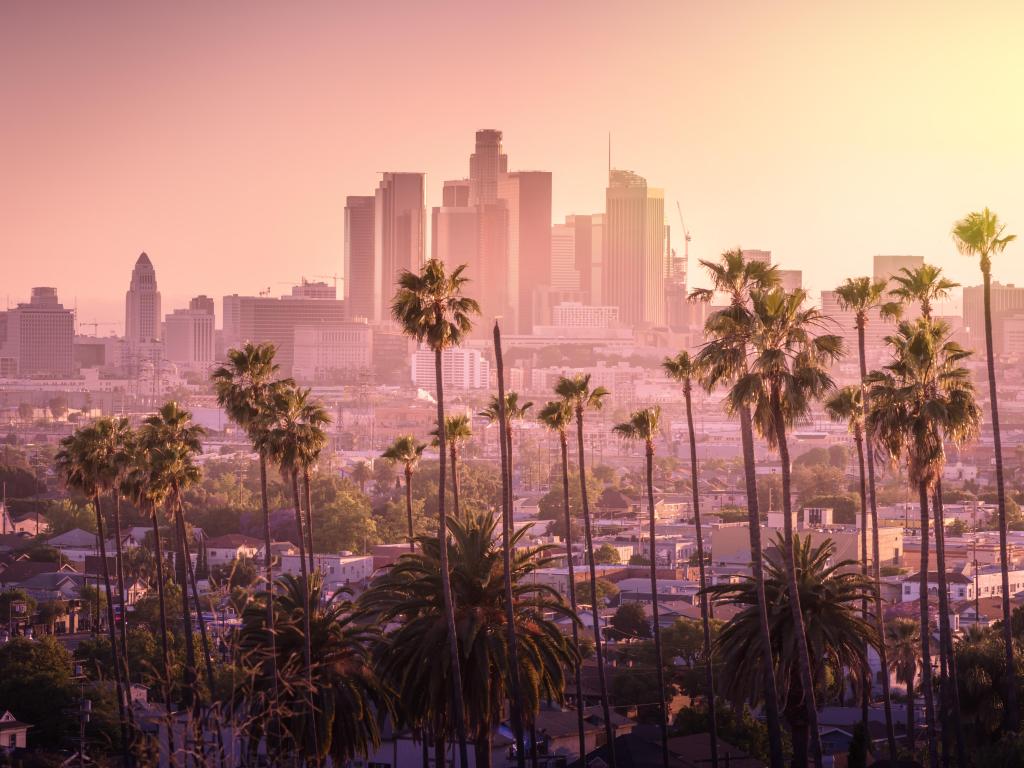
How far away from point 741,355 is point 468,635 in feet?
24.5

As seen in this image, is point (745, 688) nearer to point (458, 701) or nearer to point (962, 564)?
point (458, 701)

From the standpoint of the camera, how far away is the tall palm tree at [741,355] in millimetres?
30328

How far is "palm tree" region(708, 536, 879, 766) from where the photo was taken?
3106 centimetres

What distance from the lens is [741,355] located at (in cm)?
3075

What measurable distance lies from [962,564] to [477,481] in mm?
66258

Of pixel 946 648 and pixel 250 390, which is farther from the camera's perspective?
pixel 250 390

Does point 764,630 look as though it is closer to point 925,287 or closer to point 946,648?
point 946,648

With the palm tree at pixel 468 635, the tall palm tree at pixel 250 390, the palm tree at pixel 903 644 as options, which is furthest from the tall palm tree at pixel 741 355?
the palm tree at pixel 903 644

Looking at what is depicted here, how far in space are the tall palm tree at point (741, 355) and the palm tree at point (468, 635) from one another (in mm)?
4310

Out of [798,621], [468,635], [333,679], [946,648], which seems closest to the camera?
[798,621]

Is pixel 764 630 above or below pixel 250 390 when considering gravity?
below

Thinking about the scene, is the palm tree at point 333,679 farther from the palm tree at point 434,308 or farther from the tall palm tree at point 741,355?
the tall palm tree at point 741,355

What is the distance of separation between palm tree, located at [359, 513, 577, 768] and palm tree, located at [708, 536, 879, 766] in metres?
3.40

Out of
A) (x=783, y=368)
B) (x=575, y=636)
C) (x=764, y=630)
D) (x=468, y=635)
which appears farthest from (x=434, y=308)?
(x=575, y=636)
